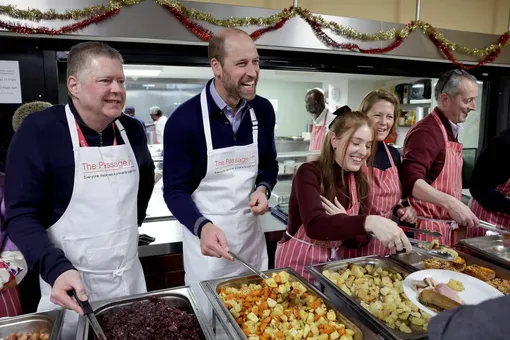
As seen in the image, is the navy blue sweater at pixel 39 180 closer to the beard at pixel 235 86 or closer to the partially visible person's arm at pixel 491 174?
the beard at pixel 235 86

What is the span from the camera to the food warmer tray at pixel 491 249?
153 centimetres

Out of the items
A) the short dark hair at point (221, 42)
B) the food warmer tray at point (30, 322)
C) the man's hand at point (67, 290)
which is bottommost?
the food warmer tray at point (30, 322)

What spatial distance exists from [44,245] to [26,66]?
1.33m

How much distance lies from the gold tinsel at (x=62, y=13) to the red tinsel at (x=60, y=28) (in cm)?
2

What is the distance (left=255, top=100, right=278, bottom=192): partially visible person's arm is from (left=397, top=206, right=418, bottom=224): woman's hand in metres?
0.70

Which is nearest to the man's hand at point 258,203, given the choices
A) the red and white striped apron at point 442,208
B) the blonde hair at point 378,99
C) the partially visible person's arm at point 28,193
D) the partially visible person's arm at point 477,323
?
the partially visible person's arm at point 28,193

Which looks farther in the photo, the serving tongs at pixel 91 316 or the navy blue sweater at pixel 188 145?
the navy blue sweater at pixel 188 145

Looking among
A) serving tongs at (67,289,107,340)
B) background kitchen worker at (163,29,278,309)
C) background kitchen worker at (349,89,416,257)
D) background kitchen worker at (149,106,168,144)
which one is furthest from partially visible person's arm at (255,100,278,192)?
background kitchen worker at (149,106,168,144)

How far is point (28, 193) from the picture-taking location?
4.14 ft

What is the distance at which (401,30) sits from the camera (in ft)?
8.91

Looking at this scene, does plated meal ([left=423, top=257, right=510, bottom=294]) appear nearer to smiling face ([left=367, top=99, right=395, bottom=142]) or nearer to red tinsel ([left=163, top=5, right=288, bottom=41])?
smiling face ([left=367, top=99, right=395, bottom=142])

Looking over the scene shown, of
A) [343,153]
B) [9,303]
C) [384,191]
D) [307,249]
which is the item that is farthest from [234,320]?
[384,191]

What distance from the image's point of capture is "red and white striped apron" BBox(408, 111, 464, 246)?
6.88 ft

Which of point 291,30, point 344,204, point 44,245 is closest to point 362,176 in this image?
point 344,204
